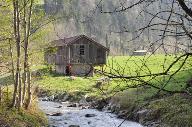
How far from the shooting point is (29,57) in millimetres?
24844

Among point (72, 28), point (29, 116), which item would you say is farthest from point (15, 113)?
point (72, 28)

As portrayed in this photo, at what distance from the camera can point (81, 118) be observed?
3123cm

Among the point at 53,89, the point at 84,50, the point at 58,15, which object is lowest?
the point at 53,89

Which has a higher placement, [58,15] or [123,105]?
[58,15]

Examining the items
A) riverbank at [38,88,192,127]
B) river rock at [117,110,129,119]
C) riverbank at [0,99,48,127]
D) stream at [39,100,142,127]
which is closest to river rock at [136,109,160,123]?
riverbank at [38,88,192,127]

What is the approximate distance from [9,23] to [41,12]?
218cm

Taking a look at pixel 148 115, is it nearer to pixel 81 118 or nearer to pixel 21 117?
pixel 81 118

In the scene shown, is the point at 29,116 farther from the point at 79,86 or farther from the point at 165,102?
the point at 79,86

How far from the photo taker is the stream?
1087 inches

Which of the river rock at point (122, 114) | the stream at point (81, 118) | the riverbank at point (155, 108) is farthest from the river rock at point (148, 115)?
the river rock at point (122, 114)

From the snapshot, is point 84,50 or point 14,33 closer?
point 14,33

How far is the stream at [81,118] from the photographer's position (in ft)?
90.6

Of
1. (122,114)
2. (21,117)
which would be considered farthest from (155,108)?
(21,117)

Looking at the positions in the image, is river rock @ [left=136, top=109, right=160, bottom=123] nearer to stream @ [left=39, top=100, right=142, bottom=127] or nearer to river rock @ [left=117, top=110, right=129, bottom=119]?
stream @ [left=39, top=100, right=142, bottom=127]
